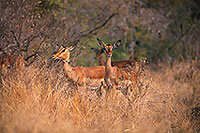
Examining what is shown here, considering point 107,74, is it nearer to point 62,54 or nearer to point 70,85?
point 70,85

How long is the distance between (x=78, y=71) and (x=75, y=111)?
2.35 m

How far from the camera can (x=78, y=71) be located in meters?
7.42

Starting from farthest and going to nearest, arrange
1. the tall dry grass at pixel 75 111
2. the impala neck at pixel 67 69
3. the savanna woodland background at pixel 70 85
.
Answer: the impala neck at pixel 67 69 → the savanna woodland background at pixel 70 85 → the tall dry grass at pixel 75 111

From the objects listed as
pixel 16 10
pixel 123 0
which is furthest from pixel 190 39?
pixel 16 10

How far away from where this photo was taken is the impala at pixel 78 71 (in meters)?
6.75

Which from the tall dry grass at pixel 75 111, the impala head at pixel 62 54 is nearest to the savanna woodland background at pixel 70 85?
the tall dry grass at pixel 75 111

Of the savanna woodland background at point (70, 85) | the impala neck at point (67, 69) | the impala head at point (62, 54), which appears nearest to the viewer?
the savanna woodland background at point (70, 85)

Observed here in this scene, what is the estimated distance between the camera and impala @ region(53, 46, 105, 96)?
6752 millimetres

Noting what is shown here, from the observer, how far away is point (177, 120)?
19.0ft

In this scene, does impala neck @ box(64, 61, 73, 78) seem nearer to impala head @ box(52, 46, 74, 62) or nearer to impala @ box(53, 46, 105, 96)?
impala @ box(53, 46, 105, 96)

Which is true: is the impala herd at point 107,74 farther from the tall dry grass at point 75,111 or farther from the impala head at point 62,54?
the tall dry grass at point 75,111

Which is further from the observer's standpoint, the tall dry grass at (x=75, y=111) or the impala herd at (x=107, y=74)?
the impala herd at (x=107, y=74)

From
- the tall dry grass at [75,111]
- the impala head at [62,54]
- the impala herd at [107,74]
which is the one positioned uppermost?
the impala head at [62,54]

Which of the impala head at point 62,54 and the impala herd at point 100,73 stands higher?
the impala head at point 62,54
